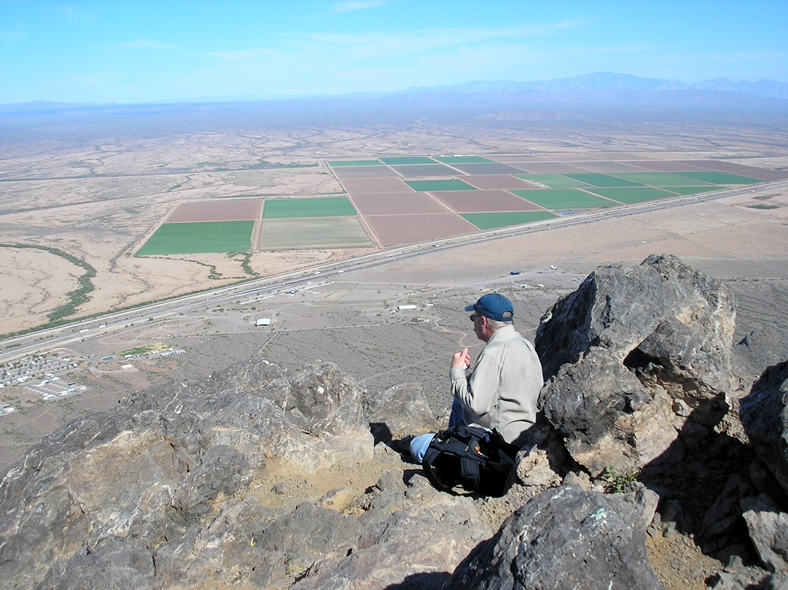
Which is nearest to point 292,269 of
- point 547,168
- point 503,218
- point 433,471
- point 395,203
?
point 503,218

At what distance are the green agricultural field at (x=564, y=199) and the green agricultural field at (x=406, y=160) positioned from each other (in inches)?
1814

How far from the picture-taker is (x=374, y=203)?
295 feet

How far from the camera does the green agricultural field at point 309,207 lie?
273 ft

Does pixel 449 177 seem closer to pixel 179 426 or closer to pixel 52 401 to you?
pixel 52 401

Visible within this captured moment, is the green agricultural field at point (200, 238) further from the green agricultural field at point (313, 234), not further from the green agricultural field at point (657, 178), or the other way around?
the green agricultural field at point (657, 178)

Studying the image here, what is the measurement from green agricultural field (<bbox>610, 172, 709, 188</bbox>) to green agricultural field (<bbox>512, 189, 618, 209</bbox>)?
17.2m

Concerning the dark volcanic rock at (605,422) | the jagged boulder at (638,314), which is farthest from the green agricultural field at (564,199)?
the dark volcanic rock at (605,422)

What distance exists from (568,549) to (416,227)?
70.6m

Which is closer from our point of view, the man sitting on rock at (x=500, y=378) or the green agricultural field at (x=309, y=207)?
the man sitting on rock at (x=500, y=378)

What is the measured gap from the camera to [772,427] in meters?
4.80

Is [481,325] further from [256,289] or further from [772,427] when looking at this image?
[256,289]

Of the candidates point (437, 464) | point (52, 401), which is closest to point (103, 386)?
point (52, 401)

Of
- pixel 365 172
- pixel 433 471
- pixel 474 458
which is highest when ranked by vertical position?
pixel 474 458

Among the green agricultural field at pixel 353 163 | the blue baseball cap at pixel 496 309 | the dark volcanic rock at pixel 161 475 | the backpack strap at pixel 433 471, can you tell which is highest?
the blue baseball cap at pixel 496 309
